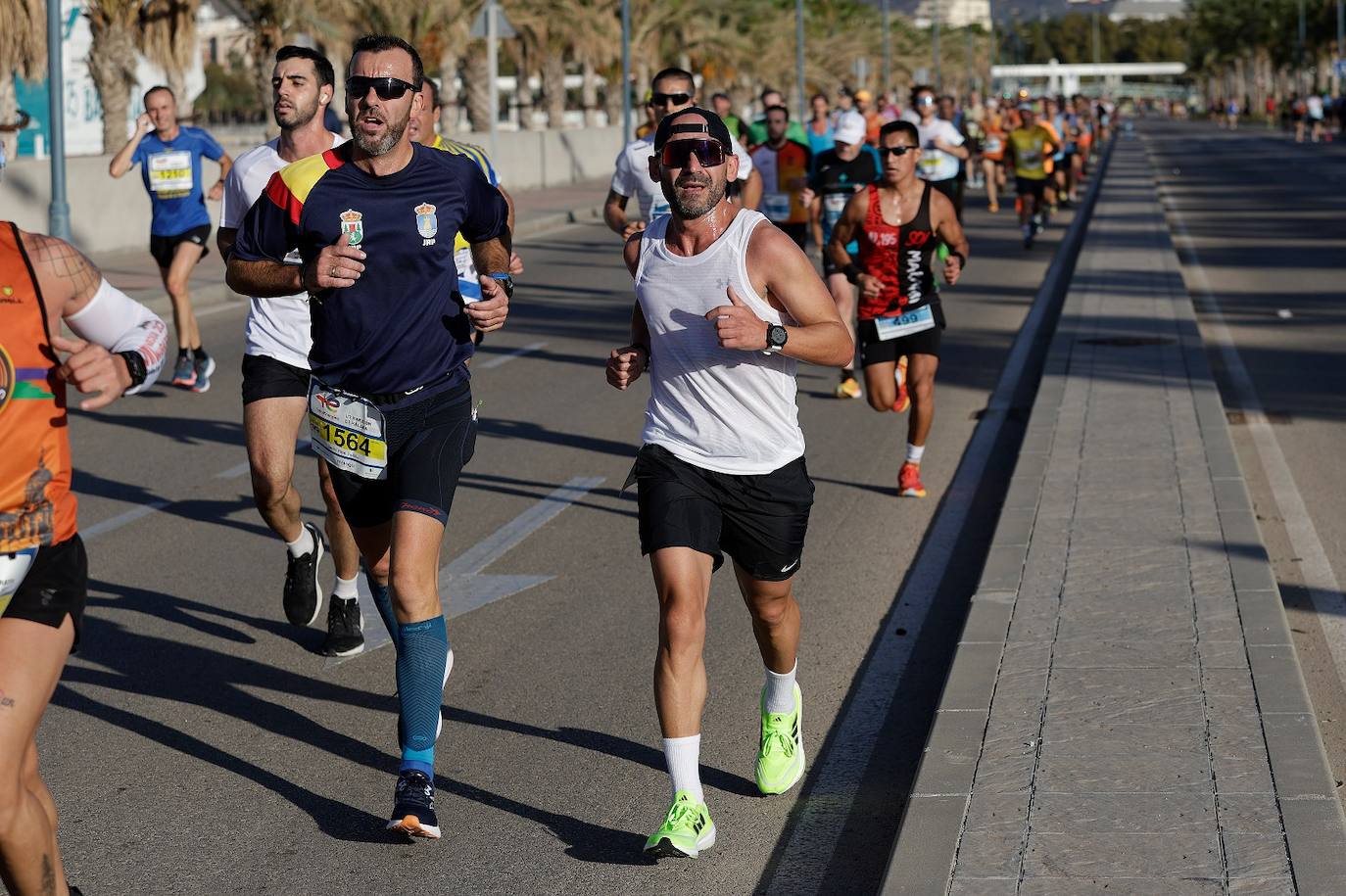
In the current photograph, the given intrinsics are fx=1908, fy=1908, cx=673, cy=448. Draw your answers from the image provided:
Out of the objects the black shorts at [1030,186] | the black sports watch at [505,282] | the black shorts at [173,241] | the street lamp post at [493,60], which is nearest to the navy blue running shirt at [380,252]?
the black sports watch at [505,282]

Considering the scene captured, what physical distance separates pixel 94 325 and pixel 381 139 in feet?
4.80

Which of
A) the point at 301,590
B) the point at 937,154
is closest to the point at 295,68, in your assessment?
the point at 301,590

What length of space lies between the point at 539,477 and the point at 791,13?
65076 millimetres

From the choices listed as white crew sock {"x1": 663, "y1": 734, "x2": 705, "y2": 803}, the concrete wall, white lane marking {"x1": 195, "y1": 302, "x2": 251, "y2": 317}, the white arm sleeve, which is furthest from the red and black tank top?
the concrete wall

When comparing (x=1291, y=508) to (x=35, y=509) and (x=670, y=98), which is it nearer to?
(x=670, y=98)

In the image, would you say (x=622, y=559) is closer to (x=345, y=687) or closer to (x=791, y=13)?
(x=345, y=687)

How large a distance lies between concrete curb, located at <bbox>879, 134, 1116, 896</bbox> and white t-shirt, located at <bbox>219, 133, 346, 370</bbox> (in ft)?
8.30

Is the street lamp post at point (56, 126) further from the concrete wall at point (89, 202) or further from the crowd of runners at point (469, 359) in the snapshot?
the crowd of runners at point (469, 359)

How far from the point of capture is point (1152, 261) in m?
21.4

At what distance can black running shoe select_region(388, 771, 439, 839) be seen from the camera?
4.83 meters

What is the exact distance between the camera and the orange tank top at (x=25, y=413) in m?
3.69

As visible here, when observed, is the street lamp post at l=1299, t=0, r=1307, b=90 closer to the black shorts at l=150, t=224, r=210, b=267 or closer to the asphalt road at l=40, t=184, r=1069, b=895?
the black shorts at l=150, t=224, r=210, b=267

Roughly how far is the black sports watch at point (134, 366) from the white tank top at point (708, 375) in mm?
1493

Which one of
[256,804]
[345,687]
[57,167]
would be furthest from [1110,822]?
[57,167]
